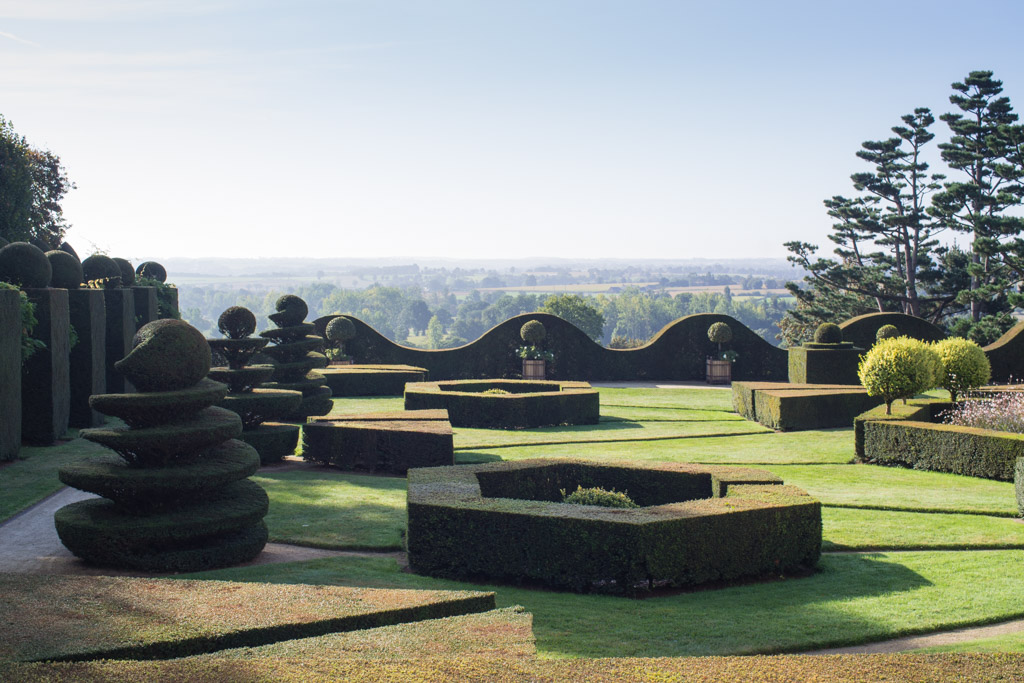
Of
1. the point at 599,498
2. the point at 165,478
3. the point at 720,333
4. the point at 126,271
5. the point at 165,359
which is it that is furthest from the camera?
the point at 720,333

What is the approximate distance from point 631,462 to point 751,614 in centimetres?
404

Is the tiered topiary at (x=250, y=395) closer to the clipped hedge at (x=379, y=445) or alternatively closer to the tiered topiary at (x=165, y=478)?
the clipped hedge at (x=379, y=445)

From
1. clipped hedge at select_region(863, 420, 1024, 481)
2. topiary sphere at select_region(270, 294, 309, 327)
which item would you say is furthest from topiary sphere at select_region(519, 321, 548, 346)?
clipped hedge at select_region(863, 420, 1024, 481)

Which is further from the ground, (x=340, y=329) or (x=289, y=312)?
(x=289, y=312)

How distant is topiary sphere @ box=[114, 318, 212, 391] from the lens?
838cm

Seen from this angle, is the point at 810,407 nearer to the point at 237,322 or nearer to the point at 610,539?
the point at 237,322

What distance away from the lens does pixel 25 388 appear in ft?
49.9

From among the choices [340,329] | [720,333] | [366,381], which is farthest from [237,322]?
[720,333]

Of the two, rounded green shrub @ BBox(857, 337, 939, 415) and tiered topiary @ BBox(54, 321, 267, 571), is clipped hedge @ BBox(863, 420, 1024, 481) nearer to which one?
rounded green shrub @ BBox(857, 337, 939, 415)

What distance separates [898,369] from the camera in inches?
628

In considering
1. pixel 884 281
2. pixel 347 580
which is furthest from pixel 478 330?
pixel 347 580

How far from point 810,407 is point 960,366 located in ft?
10.1

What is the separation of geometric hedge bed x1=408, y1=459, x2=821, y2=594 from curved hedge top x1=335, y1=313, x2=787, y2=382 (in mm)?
19613

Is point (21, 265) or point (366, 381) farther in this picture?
point (366, 381)
